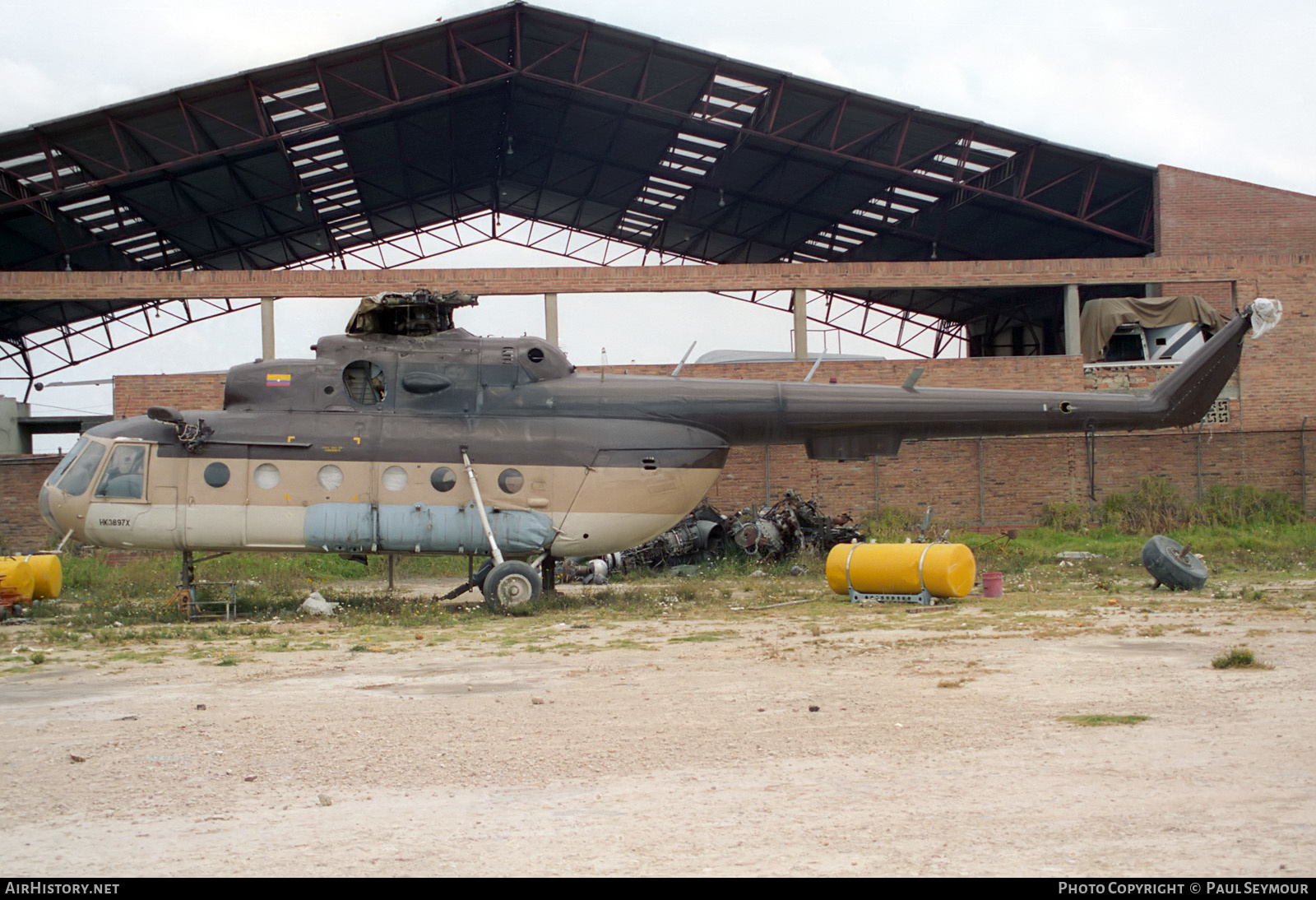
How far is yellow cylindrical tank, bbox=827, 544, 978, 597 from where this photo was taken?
47.2 feet

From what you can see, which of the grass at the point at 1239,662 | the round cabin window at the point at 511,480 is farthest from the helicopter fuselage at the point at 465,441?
the grass at the point at 1239,662

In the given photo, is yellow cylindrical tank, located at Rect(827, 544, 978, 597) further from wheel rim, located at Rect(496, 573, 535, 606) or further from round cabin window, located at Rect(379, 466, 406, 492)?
Result: round cabin window, located at Rect(379, 466, 406, 492)

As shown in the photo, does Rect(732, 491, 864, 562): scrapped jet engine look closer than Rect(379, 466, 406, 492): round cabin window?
No

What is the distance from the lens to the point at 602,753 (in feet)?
20.8

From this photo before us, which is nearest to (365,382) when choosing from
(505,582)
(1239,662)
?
(505,582)

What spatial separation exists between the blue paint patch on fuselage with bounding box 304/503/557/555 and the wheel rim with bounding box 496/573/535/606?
0.70 m

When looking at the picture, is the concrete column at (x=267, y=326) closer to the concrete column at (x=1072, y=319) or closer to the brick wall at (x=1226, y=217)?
the concrete column at (x=1072, y=319)

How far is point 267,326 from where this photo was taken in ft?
86.7

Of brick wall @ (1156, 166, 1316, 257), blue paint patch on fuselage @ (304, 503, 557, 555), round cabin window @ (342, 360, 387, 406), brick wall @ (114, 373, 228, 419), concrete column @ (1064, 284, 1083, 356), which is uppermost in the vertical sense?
brick wall @ (1156, 166, 1316, 257)

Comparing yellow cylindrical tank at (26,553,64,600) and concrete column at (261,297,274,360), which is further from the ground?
concrete column at (261,297,274,360)

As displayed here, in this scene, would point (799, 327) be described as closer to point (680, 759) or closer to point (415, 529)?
point (415, 529)

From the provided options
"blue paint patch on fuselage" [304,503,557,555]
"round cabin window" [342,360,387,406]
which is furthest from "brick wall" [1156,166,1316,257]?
"round cabin window" [342,360,387,406]

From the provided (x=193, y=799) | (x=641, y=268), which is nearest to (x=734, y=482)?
(x=641, y=268)

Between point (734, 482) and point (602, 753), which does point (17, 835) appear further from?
point (734, 482)
